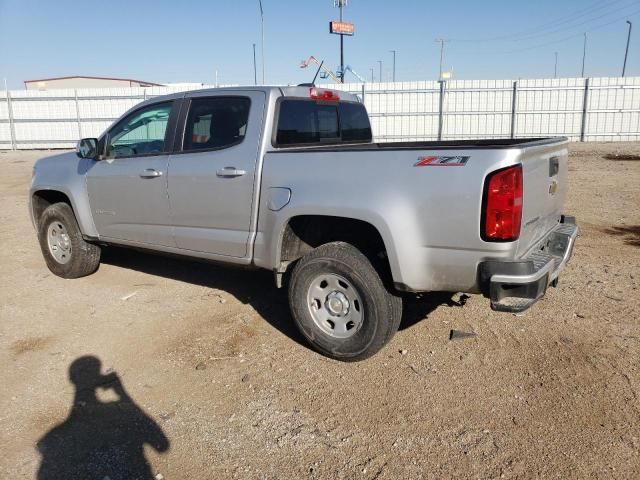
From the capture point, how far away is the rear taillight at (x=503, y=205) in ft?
9.96

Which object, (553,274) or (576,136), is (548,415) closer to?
(553,274)

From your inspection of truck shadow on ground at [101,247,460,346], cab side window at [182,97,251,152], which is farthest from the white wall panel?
cab side window at [182,97,251,152]

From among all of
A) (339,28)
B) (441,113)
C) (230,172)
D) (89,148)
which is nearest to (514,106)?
(441,113)

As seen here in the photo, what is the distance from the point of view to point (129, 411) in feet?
10.7

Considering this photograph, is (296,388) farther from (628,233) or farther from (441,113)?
(441,113)

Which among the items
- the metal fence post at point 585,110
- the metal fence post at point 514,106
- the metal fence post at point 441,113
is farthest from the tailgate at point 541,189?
the metal fence post at point 585,110

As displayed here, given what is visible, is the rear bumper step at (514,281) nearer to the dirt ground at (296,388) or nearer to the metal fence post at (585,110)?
the dirt ground at (296,388)

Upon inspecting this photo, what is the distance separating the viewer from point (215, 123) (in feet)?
14.5

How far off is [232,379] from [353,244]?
1253 mm

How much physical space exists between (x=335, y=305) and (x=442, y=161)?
4.14ft

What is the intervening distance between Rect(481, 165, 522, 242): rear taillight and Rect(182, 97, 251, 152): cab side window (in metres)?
1.99

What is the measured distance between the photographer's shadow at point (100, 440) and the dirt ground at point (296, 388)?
11 mm

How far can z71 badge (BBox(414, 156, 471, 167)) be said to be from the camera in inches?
122

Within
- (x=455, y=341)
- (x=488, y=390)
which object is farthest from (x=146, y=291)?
(x=488, y=390)
